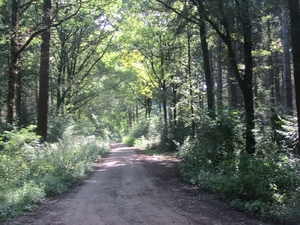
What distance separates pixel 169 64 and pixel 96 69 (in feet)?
41.6

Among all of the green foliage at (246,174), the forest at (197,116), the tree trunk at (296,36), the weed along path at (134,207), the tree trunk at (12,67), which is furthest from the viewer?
the tree trunk at (12,67)

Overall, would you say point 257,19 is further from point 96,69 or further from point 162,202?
point 96,69

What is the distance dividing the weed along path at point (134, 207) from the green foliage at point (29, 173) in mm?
427

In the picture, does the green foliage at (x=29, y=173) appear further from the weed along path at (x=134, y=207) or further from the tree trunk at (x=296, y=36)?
the tree trunk at (x=296, y=36)

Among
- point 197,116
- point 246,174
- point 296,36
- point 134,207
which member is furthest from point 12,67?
point 296,36

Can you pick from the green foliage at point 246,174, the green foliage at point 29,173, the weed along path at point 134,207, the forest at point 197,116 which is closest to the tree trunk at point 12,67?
the forest at point 197,116

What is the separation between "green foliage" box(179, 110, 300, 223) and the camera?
7.00 m

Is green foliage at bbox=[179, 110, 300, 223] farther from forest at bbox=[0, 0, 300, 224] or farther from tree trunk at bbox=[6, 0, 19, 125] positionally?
tree trunk at bbox=[6, 0, 19, 125]

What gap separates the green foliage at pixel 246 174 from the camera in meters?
7.00

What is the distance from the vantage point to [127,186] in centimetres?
1088

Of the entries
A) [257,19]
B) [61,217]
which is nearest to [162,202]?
[61,217]

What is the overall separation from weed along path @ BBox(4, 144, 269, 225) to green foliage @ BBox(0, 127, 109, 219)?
427mm

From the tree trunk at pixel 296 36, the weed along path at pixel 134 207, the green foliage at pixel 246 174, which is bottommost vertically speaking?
the weed along path at pixel 134 207

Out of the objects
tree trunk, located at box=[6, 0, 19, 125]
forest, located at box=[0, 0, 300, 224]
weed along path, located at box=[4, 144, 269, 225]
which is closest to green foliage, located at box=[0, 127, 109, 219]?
forest, located at box=[0, 0, 300, 224]
